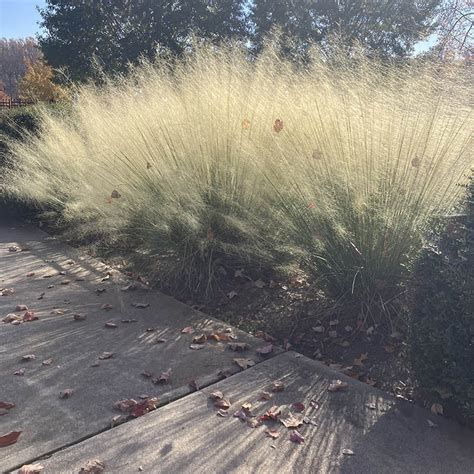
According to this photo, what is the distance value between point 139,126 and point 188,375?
9.49 feet

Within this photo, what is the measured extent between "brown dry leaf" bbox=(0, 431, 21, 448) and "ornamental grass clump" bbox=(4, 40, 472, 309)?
2.23m

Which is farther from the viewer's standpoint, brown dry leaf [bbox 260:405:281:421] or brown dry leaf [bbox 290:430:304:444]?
brown dry leaf [bbox 260:405:281:421]

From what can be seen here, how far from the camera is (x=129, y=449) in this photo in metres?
2.57

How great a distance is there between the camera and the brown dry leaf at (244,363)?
3.45 m

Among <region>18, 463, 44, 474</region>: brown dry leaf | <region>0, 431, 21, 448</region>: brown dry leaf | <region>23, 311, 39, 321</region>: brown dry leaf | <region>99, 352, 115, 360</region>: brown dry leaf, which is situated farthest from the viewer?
<region>23, 311, 39, 321</region>: brown dry leaf

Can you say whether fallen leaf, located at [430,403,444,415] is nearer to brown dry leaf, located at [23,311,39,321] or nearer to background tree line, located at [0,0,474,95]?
brown dry leaf, located at [23,311,39,321]

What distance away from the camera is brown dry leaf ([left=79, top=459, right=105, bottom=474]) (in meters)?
2.39

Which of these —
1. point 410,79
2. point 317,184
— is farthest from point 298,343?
point 410,79

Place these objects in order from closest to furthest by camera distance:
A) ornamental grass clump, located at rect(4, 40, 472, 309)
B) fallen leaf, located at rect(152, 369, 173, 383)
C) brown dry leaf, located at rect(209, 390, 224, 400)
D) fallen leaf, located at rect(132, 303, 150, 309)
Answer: brown dry leaf, located at rect(209, 390, 224, 400), fallen leaf, located at rect(152, 369, 173, 383), ornamental grass clump, located at rect(4, 40, 472, 309), fallen leaf, located at rect(132, 303, 150, 309)

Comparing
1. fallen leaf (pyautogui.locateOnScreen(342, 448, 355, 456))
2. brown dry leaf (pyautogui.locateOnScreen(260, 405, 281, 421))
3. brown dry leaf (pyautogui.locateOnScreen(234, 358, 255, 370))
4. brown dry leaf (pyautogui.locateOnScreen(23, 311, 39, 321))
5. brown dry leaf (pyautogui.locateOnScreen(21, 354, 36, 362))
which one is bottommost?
fallen leaf (pyautogui.locateOnScreen(342, 448, 355, 456))

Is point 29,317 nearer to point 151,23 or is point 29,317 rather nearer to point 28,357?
point 28,357

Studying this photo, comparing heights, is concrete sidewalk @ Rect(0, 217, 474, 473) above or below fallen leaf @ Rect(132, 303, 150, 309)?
below

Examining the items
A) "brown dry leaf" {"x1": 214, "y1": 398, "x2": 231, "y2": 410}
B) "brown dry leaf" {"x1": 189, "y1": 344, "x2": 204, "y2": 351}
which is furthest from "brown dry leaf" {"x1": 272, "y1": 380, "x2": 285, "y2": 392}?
"brown dry leaf" {"x1": 189, "y1": 344, "x2": 204, "y2": 351}

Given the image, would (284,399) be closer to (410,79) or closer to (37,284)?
(410,79)
